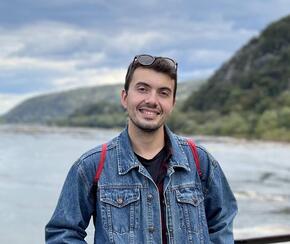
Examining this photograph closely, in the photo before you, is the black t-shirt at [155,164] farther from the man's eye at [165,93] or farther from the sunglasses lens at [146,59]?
the sunglasses lens at [146,59]

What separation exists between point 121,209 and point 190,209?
10.3 inches

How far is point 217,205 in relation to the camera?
2625 mm

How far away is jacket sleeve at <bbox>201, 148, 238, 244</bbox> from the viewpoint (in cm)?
259

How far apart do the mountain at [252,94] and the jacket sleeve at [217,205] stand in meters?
69.1

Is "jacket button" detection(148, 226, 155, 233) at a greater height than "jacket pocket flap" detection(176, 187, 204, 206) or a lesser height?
lesser

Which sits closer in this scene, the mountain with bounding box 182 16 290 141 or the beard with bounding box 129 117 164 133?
the beard with bounding box 129 117 164 133

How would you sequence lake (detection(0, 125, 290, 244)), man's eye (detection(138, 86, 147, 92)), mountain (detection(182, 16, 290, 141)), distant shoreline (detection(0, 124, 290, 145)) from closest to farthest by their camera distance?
man's eye (detection(138, 86, 147, 92)) < lake (detection(0, 125, 290, 244)) < distant shoreline (detection(0, 124, 290, 145)) < mountain (detection(182, 16, 290, 141))

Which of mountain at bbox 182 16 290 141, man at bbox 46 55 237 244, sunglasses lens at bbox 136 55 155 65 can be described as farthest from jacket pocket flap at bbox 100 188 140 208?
mountain at bbox 182 16 290 141

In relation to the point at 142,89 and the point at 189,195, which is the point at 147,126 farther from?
the point at 189,195

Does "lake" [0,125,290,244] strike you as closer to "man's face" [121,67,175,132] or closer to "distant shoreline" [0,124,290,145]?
"man's face" [121,67,175,132]

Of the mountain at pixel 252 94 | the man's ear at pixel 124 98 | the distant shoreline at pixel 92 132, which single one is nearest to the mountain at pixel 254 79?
the mountain at pixel 252 94

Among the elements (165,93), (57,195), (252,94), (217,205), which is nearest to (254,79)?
(252,94)

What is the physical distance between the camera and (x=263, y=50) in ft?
392

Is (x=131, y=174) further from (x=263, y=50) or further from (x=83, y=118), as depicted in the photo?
(x=83, y=118)
